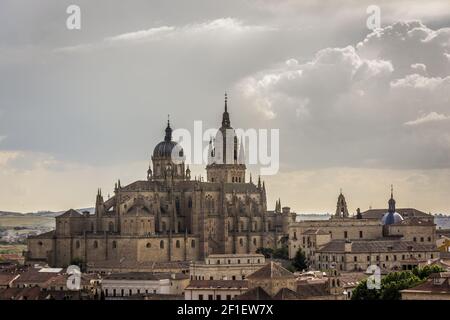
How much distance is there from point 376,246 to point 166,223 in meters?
14.8

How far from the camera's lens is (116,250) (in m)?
82.8

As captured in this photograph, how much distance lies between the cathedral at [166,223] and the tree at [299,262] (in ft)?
21.3

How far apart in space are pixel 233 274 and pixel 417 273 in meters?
11.9

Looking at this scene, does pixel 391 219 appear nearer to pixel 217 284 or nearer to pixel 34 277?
pixel 34 277

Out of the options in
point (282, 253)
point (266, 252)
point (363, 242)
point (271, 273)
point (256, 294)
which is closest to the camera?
point (256, 294)

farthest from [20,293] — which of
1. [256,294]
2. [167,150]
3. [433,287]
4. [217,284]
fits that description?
[167,150]

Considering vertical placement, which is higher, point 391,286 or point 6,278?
point 6,278

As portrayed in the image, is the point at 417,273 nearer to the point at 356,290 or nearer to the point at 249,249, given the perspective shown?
the point at 356,290

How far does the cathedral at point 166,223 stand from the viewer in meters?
83.2

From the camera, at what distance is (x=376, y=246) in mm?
79938

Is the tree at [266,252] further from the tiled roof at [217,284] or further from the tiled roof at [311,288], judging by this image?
the tiled roof at [311,288]

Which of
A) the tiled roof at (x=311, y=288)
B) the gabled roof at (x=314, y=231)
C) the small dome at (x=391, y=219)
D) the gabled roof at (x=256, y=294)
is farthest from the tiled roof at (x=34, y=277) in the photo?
the small dome at (x=391, y=219)

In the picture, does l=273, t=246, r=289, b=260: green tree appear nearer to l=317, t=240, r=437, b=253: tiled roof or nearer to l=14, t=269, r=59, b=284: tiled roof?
→ l=317, t=240, r=437, b=253: tiled roof
